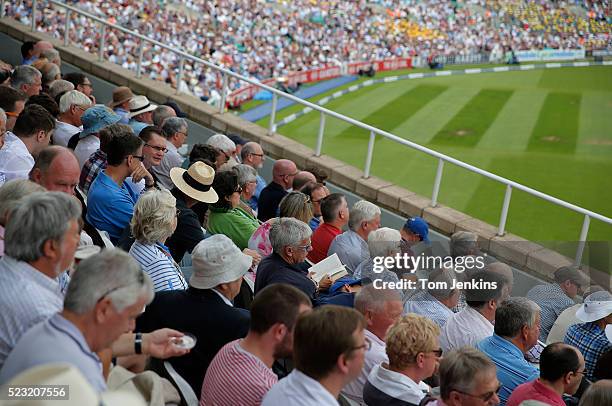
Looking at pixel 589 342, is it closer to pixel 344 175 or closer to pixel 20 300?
pixel 20 300

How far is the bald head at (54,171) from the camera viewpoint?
4859mm

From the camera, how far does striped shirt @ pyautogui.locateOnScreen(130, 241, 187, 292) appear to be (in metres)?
4.75

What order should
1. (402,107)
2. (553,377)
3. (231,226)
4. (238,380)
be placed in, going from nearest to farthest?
1. (238,380)
2. (553,377)
3. (231,226)
4. (402,107)

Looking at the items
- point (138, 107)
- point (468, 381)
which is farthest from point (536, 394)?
point (138, 107)

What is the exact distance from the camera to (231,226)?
249 inches

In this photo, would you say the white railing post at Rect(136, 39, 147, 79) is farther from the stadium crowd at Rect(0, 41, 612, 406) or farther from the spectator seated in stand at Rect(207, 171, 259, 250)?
the spectator seated in stand at Rect(207, 171, 259, 250)

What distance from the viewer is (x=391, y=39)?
44438mm

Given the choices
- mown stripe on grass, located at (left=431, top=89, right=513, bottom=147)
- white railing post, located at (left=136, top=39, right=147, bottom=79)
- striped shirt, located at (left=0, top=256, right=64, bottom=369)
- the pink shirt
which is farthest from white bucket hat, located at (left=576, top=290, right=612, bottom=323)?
mown stripe on grass, located at (left=431, top=89, right=513, bottom=147)

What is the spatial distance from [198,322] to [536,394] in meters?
1.83

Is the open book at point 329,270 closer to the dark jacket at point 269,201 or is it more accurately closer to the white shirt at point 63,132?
the dark jacket at point 269,201

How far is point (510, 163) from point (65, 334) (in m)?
20.7

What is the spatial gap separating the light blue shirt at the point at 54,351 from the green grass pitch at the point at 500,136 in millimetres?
5505

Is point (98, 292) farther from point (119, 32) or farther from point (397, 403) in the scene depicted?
point (119, 32)

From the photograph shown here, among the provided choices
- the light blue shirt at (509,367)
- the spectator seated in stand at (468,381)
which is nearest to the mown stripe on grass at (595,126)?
the light blue shirt at (509,367)
